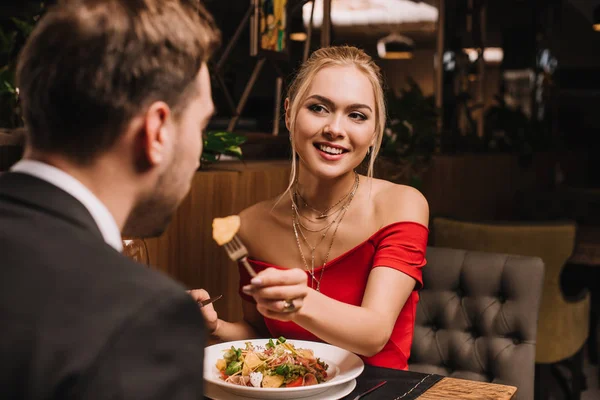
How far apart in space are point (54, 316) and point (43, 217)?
0.47 ft

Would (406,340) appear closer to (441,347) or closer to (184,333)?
(441,347)

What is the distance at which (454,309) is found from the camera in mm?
2549

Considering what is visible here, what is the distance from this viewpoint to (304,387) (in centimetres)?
141

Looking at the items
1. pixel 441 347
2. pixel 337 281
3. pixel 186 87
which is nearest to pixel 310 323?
pixel 337 281

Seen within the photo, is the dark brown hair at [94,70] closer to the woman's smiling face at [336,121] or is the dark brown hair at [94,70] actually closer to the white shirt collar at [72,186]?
the white shirt collar at [72,186]

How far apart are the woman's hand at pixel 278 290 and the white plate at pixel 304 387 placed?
16 cm

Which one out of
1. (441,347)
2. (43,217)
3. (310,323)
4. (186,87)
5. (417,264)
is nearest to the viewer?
(43,217)

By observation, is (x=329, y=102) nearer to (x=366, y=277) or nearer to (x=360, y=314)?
(x=366, y=277)

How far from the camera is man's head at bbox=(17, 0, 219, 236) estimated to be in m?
0.84

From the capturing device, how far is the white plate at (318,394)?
147 centimetres

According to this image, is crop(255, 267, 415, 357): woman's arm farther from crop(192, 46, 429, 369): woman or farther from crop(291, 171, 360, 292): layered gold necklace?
crop(291, 171, 360, 292): layered gold necklace

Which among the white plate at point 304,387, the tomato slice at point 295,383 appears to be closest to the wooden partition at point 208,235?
the white plate at point 304,387

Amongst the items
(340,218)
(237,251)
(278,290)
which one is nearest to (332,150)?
(340,218)

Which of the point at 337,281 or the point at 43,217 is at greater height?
the point at 43,217
